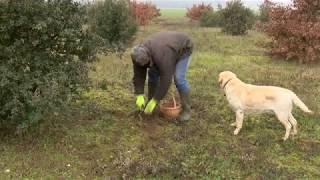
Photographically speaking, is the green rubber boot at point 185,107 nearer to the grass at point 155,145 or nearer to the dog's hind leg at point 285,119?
the grass at point 155,145

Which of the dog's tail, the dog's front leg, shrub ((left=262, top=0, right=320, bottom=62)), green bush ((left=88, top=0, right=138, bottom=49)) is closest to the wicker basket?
the dog's front leg

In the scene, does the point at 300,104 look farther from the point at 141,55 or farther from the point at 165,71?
the point at 141,55

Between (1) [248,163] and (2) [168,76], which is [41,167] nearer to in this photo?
(2) [168,76]

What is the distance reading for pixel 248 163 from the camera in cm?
611

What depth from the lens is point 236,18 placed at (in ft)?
80.5

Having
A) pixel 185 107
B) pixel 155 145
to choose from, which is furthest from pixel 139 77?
pixel 155 145

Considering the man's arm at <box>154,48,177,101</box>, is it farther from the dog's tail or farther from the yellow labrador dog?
the dog's tail

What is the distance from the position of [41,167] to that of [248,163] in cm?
258

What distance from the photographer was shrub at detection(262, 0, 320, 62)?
13.8 metres

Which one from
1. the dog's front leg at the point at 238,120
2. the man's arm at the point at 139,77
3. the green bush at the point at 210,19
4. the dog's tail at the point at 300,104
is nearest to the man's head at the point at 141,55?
the man's arm at the point at 139,77

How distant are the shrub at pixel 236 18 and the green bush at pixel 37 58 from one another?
60.2 ft

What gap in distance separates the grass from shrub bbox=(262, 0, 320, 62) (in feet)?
15.0

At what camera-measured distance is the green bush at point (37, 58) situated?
6078mm

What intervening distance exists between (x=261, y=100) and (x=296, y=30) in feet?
24.8
